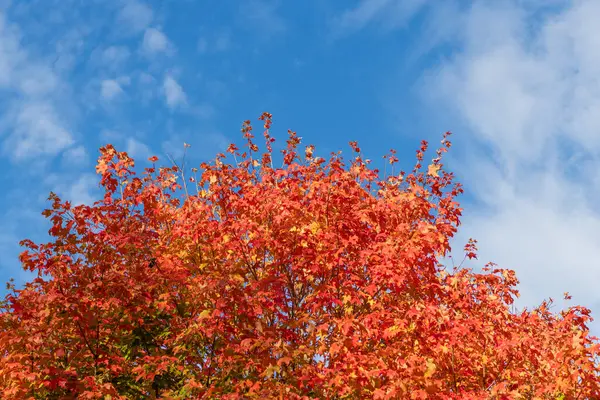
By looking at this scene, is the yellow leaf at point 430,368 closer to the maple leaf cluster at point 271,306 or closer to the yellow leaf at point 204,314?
the maple leaf cluster at point 271,306

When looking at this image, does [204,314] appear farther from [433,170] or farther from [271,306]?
[433,170]

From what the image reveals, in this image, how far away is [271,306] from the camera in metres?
11.6

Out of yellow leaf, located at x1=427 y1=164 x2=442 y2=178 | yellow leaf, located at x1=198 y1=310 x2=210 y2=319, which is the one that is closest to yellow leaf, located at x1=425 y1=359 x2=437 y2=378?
yellow leaf, located at x1=198 y1=310 x2=210 y2=319

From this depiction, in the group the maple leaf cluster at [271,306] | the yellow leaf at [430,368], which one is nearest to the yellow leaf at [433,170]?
the maple leaf cluster at [271,306]

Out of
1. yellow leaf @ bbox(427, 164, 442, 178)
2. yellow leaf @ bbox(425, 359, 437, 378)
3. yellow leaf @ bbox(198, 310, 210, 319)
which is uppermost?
yellow leaf @ bbox(427, 164, 442, 178)

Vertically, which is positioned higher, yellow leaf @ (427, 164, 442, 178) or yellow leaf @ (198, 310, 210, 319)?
yellow leaf @ (427, 164, 442, 178)

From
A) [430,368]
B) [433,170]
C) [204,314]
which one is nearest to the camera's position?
[430,368]

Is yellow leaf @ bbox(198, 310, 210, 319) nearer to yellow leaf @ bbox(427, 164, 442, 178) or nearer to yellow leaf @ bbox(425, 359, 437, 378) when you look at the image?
yellow leaf @ bbox(425, 359, 437, 378)

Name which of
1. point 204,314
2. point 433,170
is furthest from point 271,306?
point 433,170

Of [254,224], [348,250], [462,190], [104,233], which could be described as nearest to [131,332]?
[104,233]

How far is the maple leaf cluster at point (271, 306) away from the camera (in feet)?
32.3

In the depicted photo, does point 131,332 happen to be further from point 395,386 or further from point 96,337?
point 395,386

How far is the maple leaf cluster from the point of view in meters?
9.84

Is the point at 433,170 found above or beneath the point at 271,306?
above
